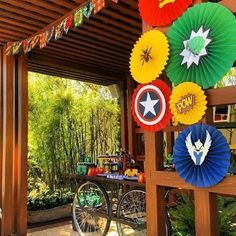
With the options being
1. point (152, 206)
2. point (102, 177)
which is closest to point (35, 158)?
point (102, 177)

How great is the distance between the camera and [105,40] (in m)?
4.24

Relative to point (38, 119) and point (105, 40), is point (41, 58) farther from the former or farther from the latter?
point (38, 119)

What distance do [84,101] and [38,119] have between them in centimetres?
121

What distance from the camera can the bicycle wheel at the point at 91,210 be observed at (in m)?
3.74

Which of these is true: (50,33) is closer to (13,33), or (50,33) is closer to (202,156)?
(13,33)

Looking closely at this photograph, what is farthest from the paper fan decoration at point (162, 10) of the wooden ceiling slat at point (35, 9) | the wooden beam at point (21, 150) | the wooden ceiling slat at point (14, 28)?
the wooden beam at point (21, 150)

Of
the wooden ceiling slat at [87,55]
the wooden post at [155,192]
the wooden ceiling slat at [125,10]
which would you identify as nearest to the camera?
the wooden post at [155,192]

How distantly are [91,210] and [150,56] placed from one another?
257cm

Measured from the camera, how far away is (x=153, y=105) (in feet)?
5.95

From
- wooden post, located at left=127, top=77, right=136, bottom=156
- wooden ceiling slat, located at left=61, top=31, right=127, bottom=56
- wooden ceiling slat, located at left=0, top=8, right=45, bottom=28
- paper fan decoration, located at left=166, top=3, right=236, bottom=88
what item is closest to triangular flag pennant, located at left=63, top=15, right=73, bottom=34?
wooden ceiling slat, located at left=0, top=8, right=45, bottom=28

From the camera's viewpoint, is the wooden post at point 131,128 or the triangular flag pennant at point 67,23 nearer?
the triangular flag pennant at point 67,23

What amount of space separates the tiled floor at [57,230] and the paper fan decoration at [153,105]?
2957 mm

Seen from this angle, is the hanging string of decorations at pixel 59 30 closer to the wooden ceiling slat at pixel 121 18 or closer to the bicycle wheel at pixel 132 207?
the wooden ceiling slat at pixel 121 18

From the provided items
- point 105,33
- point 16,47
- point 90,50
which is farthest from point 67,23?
point 90,50
